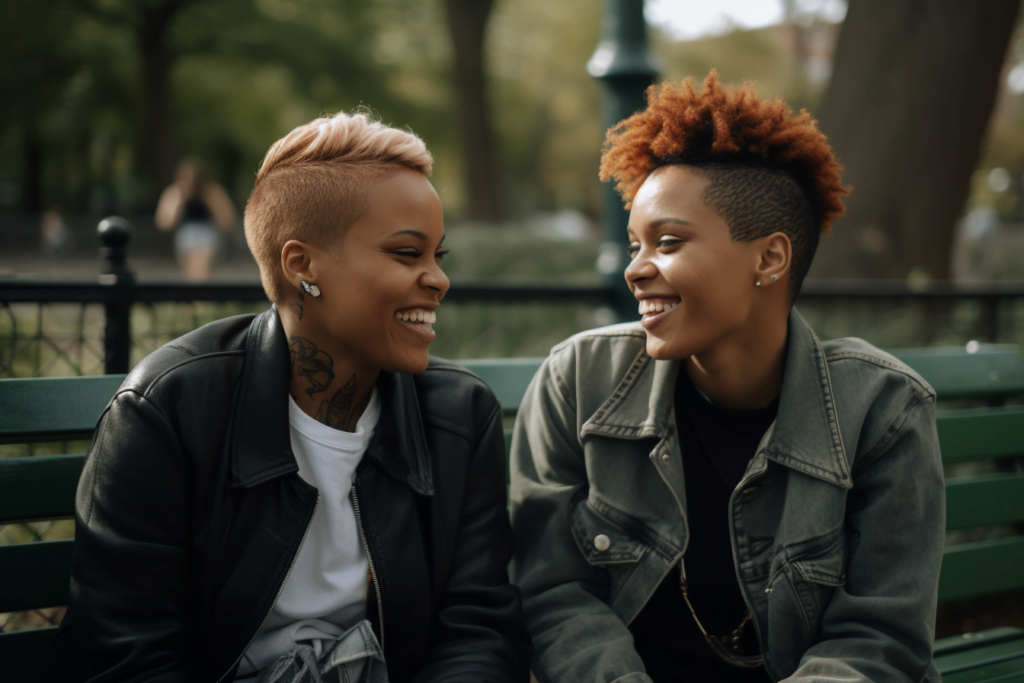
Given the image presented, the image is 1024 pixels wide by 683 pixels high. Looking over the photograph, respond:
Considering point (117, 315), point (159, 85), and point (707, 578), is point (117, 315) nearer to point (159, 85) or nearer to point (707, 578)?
point (707, 578)

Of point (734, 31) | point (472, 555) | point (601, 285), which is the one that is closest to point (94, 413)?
point (472, 555)

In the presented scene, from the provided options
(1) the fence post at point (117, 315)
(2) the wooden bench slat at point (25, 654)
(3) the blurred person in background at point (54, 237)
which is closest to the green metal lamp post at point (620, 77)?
(1) the fence post at point (117, 315)

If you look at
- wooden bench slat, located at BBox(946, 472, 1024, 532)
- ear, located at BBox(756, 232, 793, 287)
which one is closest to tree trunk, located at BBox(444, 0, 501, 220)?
wooden bench slat, located at BBox(946, 472, 1024, 532)

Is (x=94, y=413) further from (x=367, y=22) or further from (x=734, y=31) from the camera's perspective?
(x=734, y=31)

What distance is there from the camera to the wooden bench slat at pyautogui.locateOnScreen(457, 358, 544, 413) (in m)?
2.85

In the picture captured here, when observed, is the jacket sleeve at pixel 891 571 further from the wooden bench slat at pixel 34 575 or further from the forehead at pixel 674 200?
the wooden bench slat at pixel 34 575

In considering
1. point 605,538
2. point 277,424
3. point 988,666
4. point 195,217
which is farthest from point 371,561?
point 195,217

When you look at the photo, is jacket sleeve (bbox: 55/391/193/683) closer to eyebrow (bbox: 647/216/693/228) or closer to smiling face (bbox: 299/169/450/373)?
smiling face (bbox: 299/169/450/373)

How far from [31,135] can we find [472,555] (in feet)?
99.2

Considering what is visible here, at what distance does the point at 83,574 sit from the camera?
1811mm

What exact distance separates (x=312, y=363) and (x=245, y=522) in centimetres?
41

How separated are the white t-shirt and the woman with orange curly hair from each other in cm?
53

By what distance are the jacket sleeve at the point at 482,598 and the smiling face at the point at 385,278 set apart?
360mm

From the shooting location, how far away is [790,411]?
89.6 inches
